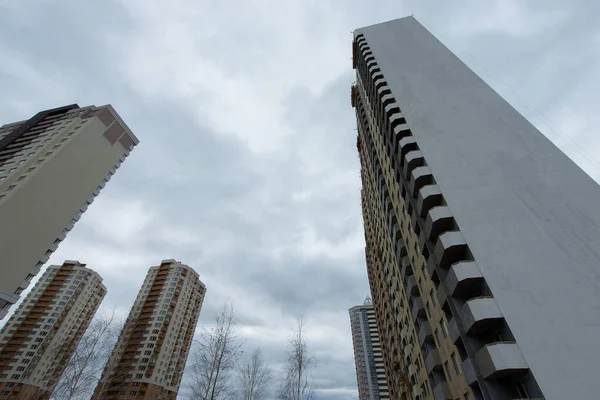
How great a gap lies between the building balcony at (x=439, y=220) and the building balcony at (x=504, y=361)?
8011 millimetres

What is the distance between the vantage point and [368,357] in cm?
12450

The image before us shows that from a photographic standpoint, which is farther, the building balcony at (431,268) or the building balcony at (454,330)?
the building balcony at (431,268)

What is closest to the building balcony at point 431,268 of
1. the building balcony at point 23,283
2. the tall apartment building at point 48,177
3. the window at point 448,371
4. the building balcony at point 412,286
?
the building balcony at point 412,286

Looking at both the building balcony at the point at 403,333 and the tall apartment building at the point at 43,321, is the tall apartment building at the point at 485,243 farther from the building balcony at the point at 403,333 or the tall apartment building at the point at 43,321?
the tall apartment building at the point at 43,321

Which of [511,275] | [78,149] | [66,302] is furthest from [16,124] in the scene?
[511,275]

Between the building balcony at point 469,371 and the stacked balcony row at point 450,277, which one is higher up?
the stacked balcony row at point 450,277

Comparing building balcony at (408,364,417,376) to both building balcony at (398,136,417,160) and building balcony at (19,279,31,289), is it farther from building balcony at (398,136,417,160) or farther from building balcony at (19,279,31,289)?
building balcony at (19,279,31,289)

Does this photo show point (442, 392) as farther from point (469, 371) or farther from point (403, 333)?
point (403, 333)

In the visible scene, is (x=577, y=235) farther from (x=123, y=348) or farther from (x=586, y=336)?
(x=123, y=348)

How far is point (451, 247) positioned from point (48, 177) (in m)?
52.0

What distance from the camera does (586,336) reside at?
514 inches

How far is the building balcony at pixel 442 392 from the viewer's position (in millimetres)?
19688

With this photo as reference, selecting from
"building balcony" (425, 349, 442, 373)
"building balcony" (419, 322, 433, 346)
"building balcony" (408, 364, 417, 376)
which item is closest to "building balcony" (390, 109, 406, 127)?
"building balcony" (419, 322, 433, 346)

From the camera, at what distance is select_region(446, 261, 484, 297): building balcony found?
1605 cm
